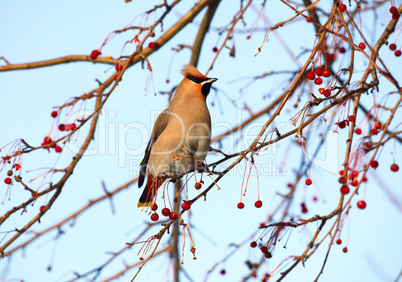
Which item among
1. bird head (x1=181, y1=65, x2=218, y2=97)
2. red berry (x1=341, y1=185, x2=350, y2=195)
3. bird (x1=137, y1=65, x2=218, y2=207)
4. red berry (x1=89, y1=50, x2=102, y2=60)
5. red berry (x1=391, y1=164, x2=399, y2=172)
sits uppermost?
red berry (x1=89, y1=50, x2=102, y2=60)

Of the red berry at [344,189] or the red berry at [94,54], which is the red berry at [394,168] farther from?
the red berry at [94,54]

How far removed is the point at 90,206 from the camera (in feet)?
12.6

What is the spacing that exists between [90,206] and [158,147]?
70 centimetres

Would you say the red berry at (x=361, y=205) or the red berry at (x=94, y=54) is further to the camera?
the red berry at (x=94, y=54)

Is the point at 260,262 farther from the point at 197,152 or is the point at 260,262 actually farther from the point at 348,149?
the point at 348,149

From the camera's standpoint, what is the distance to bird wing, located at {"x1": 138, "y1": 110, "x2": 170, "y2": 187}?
3.79 m

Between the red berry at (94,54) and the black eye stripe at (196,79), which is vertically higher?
the red berry at (94,54)

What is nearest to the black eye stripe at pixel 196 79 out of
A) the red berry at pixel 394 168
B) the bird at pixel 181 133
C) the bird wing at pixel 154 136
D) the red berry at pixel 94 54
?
the bird at pixel 181 133

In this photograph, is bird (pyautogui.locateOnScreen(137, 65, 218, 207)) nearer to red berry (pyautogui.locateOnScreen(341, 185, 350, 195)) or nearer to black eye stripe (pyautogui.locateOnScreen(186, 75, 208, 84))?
black eye stripe (pyautogui.locateOnScreen(186, 75, 208, 84))

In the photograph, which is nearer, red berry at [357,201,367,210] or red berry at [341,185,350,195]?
red berry at [341,185,350,195]

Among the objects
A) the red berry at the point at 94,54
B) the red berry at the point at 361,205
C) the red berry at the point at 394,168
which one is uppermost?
the red berry at the point at 94,54

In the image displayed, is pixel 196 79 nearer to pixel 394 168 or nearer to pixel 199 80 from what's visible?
pixel 199 80

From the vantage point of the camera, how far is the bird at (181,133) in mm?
3480

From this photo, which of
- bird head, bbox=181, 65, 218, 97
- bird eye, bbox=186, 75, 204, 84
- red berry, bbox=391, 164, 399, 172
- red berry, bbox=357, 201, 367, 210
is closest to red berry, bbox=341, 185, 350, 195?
red berry, bbox=357, 201, 367, 210
